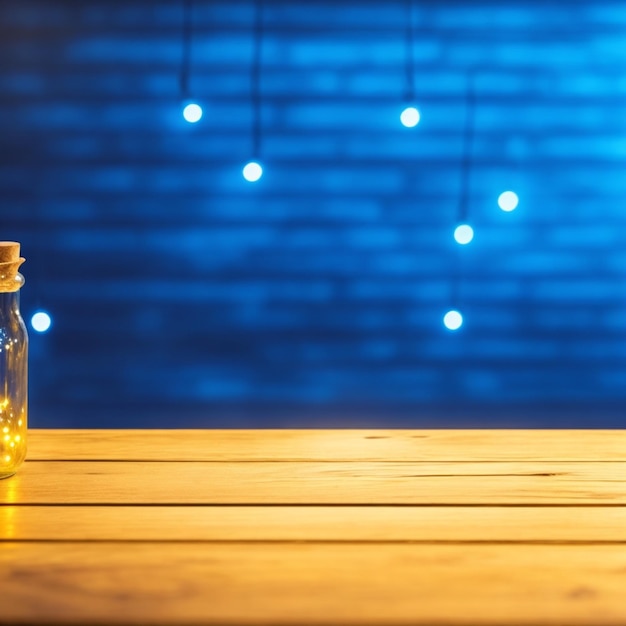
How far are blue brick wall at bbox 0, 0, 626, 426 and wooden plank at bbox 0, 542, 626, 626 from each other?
2572mm

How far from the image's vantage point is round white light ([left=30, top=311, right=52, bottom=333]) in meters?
3.53

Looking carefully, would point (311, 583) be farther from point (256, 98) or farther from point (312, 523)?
point (256, 98)

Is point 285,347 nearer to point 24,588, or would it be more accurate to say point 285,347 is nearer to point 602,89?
point 602,89

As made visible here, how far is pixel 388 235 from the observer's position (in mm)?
3547

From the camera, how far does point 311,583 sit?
35.1 inches

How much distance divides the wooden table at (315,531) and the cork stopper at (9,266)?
0.29 m

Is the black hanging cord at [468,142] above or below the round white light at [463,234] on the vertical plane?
above

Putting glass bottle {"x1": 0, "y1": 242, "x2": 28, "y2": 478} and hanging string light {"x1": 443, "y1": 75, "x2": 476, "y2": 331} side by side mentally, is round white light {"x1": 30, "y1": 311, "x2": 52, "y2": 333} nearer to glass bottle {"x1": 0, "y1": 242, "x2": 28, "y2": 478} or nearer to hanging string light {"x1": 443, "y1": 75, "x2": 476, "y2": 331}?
hanging string light {"x1": 443, "y1": 75, "x2": 476, "y2": 331}

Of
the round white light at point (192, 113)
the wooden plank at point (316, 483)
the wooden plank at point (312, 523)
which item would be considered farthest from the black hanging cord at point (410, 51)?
the wooden plank at point (312, 523)

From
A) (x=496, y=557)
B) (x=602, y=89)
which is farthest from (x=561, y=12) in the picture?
(x=496, y=557)

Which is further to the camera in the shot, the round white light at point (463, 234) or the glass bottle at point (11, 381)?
the round white light at point (463, 234)

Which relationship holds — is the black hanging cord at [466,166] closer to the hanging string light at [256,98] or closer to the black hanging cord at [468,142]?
the black hanging cord at [468,142]

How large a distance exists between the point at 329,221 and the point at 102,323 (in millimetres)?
1069

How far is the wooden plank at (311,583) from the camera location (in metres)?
0.82
